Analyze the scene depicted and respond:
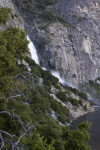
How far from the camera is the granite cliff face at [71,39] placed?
66.4 m

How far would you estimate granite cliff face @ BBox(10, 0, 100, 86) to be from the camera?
66438 millimetres

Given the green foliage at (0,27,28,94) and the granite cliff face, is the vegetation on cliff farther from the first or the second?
the granite cliff face

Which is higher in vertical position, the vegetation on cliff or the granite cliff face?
the granite cliff face

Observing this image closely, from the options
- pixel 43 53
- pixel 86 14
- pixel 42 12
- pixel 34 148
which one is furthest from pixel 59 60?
pixel 34 148

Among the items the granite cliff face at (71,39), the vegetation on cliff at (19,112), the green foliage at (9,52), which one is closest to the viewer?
the vegetation on cliff at (19,112)

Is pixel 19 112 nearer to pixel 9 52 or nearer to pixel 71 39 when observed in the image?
pixel 9 52

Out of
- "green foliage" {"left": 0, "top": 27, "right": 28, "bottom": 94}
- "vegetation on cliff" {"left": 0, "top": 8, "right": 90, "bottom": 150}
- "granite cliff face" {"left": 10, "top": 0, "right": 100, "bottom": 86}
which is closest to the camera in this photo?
"vegetation on cliff" {"left": 0, "top": 8, "right": 90, "bottom": 150}

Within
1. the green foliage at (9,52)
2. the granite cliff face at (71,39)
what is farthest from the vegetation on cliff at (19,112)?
the granite cliff face at (71,39)

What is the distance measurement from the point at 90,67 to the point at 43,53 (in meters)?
20.2

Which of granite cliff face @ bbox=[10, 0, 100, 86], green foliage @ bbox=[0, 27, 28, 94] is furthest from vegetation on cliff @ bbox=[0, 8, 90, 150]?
granite cliff face @ bbox=[10, 0, 100, 86]

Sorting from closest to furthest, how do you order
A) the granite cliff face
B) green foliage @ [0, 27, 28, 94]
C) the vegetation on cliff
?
the vegetation on cliff < green foliage @ [0, 27, 28, 94] < the granite cliff face

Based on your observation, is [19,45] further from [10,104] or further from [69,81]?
[69,81]

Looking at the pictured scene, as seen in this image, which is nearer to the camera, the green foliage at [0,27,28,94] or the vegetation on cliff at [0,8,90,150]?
the vegetation on cliff at [0,8,90,150]

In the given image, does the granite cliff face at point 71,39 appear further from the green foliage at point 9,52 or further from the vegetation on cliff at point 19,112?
the green foliage at point 9,52
